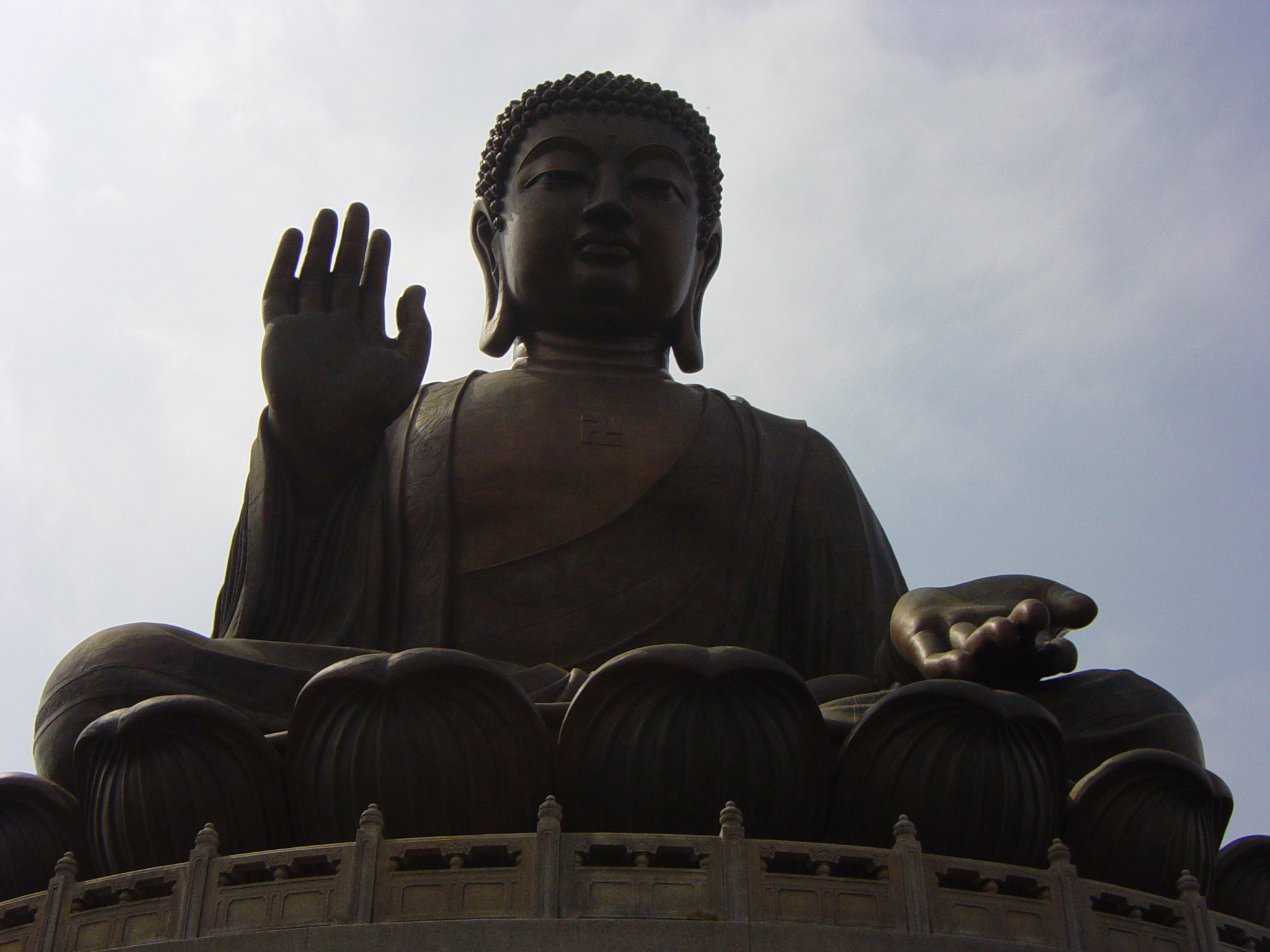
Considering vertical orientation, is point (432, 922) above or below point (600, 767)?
below

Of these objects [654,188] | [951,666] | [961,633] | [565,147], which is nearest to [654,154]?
[654,188]

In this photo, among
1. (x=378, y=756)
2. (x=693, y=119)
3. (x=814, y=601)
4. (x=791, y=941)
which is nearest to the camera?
(x=791, y=941)

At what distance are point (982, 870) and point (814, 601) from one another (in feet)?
9.58

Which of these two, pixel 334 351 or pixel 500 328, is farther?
pixel 500 328

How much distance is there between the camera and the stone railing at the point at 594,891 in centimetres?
602

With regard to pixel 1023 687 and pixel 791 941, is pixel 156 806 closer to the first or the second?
pixel 791 941

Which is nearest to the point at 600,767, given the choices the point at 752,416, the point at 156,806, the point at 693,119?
the point at 156,806

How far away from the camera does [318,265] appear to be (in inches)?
356

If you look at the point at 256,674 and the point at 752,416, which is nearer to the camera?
the point at 256,674

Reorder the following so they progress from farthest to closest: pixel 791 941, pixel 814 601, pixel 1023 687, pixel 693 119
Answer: pixel 693 119, pixel 814 601, pixel 1023 687, pixel 791 941

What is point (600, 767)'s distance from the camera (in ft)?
22.0

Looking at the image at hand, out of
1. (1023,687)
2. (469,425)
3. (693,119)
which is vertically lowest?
(1023,687)

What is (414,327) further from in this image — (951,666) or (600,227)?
(951,666)

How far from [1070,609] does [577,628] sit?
2118 mm
